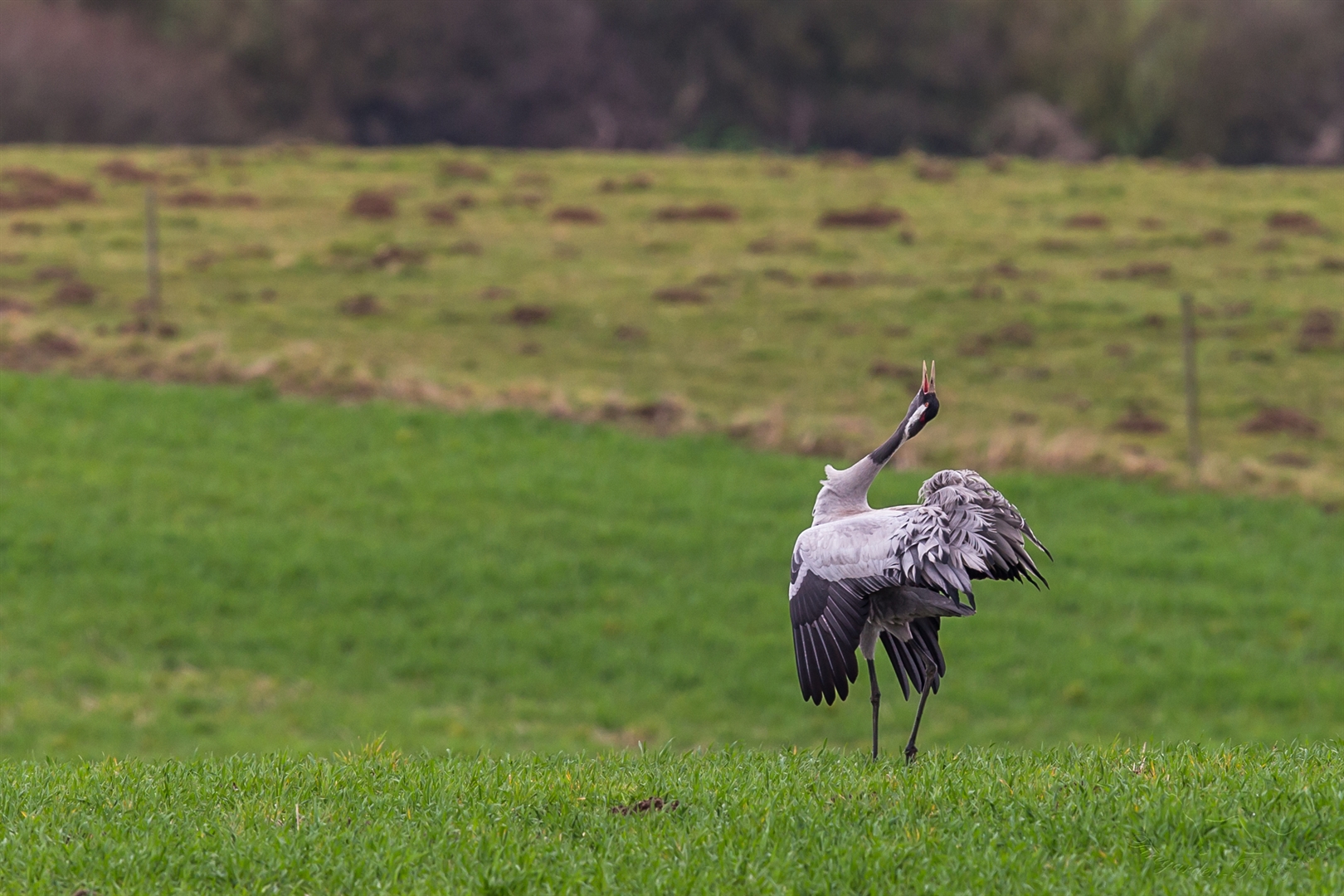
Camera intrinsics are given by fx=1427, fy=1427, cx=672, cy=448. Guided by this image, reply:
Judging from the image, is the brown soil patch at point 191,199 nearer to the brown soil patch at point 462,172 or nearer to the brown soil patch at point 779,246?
the brown soil patch at point 462,172

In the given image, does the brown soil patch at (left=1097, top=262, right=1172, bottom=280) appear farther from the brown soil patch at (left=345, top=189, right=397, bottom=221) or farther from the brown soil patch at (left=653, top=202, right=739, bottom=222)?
the brown soil patch at (left=345, top=189, right=397, bottom=221)

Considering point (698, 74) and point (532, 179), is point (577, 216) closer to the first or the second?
point (532, 179)

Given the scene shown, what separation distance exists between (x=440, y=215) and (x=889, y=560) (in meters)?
35.3

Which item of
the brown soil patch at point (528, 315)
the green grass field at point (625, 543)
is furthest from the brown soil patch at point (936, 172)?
the brown soil patch at point (528, 315)

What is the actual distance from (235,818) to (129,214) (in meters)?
36.0

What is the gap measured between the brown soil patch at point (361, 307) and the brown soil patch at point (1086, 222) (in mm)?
19991

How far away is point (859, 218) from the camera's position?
1622 inches

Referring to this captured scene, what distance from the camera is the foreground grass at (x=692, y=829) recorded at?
20.5 ft

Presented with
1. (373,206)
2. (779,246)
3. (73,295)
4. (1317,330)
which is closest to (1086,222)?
(779,246)

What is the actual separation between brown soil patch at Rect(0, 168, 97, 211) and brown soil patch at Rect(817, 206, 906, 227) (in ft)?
69.7

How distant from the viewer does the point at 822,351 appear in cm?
3167

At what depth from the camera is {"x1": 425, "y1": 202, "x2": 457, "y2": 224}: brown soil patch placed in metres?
40.8

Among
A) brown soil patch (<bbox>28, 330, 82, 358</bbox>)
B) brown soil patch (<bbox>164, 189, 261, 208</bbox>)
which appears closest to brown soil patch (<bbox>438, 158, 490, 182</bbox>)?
brown soil patch (<bbox>164, 189, 261, 208</bbox>)

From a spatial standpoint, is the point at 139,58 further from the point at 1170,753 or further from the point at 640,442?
the point at 1170,753
